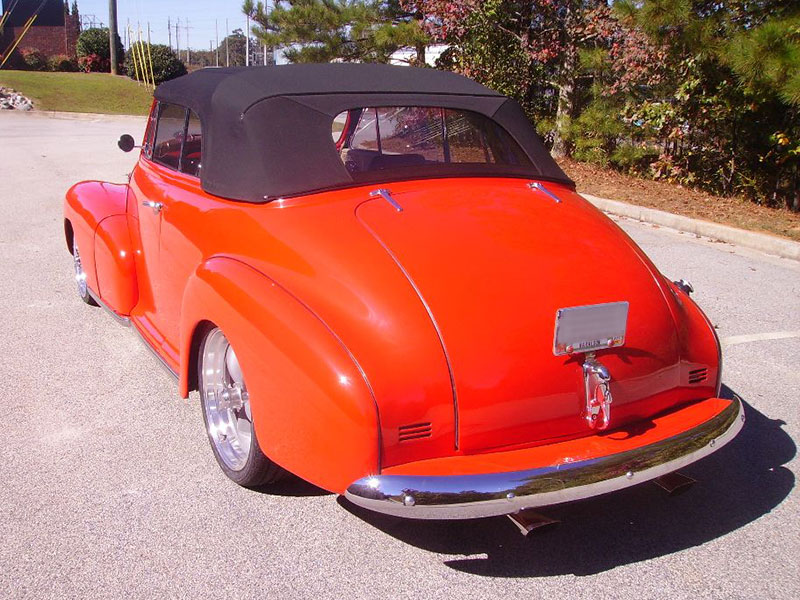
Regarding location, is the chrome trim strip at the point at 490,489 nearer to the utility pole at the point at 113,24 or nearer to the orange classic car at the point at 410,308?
the orange classic car at the point at 410,308

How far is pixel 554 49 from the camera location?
12656mm

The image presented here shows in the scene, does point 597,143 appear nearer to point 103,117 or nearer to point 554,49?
point 554,49

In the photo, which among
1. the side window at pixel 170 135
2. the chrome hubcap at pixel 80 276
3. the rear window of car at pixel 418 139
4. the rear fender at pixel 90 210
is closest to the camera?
the rear window of car at pixel 418 139

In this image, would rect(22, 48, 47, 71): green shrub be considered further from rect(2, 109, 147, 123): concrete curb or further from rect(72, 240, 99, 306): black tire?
rect(72, 240, 99, 306): black tire

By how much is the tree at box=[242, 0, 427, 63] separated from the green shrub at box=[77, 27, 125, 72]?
23.2 m

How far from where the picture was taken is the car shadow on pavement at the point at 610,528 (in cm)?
279

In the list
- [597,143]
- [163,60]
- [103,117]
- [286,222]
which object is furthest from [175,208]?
[163,60]

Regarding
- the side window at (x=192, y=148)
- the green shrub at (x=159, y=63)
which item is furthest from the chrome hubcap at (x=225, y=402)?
the green shrub at (x=159, y=63)

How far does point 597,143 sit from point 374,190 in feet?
33.5

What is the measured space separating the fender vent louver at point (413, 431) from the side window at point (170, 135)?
7.19ft

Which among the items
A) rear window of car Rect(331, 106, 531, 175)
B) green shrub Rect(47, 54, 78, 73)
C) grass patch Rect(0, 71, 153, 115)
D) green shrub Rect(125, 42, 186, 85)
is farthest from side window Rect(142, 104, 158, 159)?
green shrub Rect(47, 54, 78, 73)

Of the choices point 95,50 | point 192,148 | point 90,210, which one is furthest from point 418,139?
point 95,50

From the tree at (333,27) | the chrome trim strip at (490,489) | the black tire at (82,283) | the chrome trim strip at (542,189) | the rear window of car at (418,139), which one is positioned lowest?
the black tire at (82,283)

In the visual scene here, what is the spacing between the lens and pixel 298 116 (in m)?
3.38
